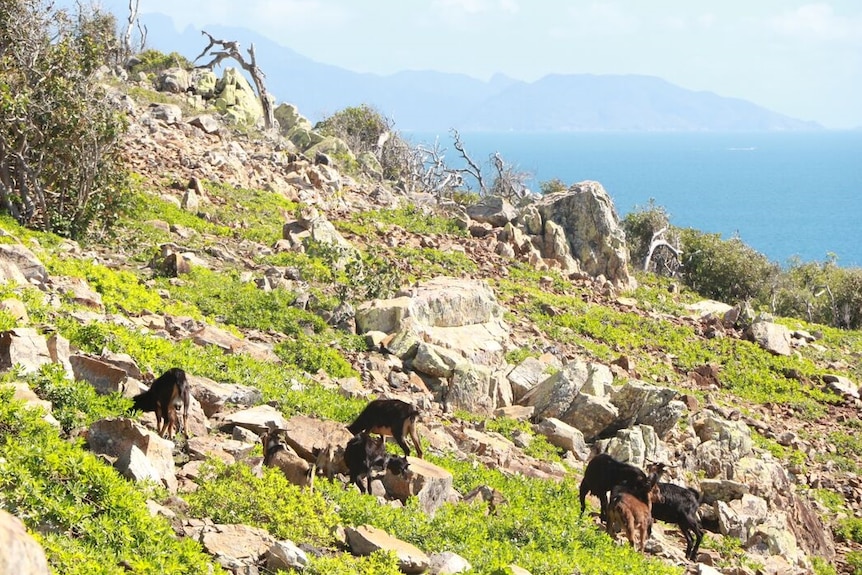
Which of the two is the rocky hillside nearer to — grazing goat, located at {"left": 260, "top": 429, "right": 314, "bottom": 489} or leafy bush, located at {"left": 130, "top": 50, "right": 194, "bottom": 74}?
grazing goat, located at {"left": 260, "top": 429, "right": 314, "bottom": 489}

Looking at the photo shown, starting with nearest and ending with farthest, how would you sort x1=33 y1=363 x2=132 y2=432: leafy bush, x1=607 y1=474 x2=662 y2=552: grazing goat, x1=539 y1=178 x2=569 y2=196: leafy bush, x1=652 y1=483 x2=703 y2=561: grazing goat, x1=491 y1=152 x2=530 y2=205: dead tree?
1. x1=33 y1=363 x2=132 y2=432: leafy bush
2. x1=607 y1=474 x2=662 y2=552: grazing goat
3. x1=652 y1=483 x2=703 y2=561: grazing goat
4. x1=491 y1=152 x2=530 y2=205: dead tree
5. x1=539 y1=178 x2=569 y2=196: leafy bush

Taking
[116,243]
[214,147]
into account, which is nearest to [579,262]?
[214,147]

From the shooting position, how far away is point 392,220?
104ft

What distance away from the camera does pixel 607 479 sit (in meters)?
11.9

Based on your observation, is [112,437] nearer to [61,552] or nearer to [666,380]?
[61,552]

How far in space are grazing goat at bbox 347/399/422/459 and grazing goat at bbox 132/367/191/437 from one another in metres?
2.53

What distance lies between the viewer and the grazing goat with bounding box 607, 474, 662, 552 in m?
11.5

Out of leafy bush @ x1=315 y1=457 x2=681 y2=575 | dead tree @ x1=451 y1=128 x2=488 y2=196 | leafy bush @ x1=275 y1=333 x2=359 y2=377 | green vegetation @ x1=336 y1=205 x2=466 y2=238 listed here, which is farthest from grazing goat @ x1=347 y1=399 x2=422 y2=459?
dead tree @ x1=451 y1=128 x2=488 y2=196

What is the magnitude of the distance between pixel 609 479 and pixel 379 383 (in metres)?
5.81

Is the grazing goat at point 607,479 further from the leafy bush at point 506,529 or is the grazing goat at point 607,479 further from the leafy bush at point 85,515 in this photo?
the leafy bush at point 85,515

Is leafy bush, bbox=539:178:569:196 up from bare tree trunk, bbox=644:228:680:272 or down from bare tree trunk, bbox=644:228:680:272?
up

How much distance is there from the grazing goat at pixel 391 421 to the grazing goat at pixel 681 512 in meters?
3.52

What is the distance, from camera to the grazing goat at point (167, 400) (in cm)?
1012

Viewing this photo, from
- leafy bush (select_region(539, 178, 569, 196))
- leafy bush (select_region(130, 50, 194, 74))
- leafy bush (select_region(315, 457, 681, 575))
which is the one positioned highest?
leafy bush (select_region(130, 50, 194, 74))
